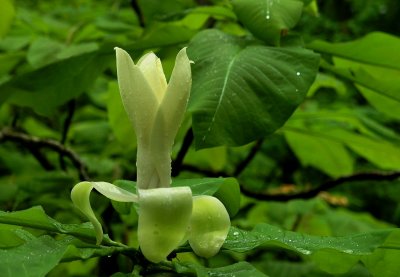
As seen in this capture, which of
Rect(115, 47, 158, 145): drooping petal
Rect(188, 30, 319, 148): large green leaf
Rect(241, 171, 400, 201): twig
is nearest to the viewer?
Rect(115, 47, 158, 145): drooping petal

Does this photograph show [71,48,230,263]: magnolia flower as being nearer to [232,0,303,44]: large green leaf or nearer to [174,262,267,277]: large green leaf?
[174,262,267,277]: large green leaf

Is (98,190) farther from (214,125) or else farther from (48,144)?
(48,144)

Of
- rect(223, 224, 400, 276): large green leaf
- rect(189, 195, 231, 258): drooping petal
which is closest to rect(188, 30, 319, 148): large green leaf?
rect(223, 224, 400, 276): large green leaf

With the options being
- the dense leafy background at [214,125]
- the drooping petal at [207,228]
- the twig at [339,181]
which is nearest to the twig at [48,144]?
the dense leafy background at [214,125]

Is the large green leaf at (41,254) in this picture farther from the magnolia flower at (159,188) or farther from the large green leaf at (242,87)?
the large green leaf at (242,87)

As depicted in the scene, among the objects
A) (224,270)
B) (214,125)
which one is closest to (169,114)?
(224,270)

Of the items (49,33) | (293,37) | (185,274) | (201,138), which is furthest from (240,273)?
(49,33)
